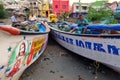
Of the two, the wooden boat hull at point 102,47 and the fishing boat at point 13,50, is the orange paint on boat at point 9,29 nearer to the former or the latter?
the fishing boat at point 13,50

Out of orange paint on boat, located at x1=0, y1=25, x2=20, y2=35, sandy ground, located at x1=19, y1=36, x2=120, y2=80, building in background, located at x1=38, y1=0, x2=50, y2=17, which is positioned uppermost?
building in background, located at x1=38, y1=0, x2=50, y2=17

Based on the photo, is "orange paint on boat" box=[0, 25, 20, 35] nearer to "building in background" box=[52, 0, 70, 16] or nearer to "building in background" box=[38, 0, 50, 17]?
"building in background" box=[52, 0, 70, 16]

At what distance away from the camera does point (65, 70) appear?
6.77 meters

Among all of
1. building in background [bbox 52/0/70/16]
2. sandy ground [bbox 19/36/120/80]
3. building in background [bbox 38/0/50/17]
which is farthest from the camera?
building in background [bbox 38/0/50/17]

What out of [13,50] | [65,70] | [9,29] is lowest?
[65,70]

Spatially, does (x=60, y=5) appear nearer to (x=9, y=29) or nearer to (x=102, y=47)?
(x=102, y=47)

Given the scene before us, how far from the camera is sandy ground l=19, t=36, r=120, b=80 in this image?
6.21m

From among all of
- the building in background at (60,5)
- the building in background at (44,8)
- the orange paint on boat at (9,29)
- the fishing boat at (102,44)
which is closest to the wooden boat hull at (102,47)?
the fishing boat at (102,44)

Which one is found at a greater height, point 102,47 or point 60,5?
point 60,5

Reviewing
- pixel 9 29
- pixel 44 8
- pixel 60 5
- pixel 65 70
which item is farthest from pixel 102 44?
pixel 44 8

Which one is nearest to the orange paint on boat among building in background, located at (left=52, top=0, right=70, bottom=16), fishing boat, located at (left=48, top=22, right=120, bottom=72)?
fishing boat, located at (left=48, top=22, right=120, bottom=72)

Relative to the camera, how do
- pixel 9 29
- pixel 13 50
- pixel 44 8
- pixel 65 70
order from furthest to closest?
1. pixel 44 8
2. pixel 65 70
3. pixel 13 50
4. pixel 9 29

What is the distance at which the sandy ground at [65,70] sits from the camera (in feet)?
20.4

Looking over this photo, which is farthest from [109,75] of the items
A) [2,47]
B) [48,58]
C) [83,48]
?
[2,47]
